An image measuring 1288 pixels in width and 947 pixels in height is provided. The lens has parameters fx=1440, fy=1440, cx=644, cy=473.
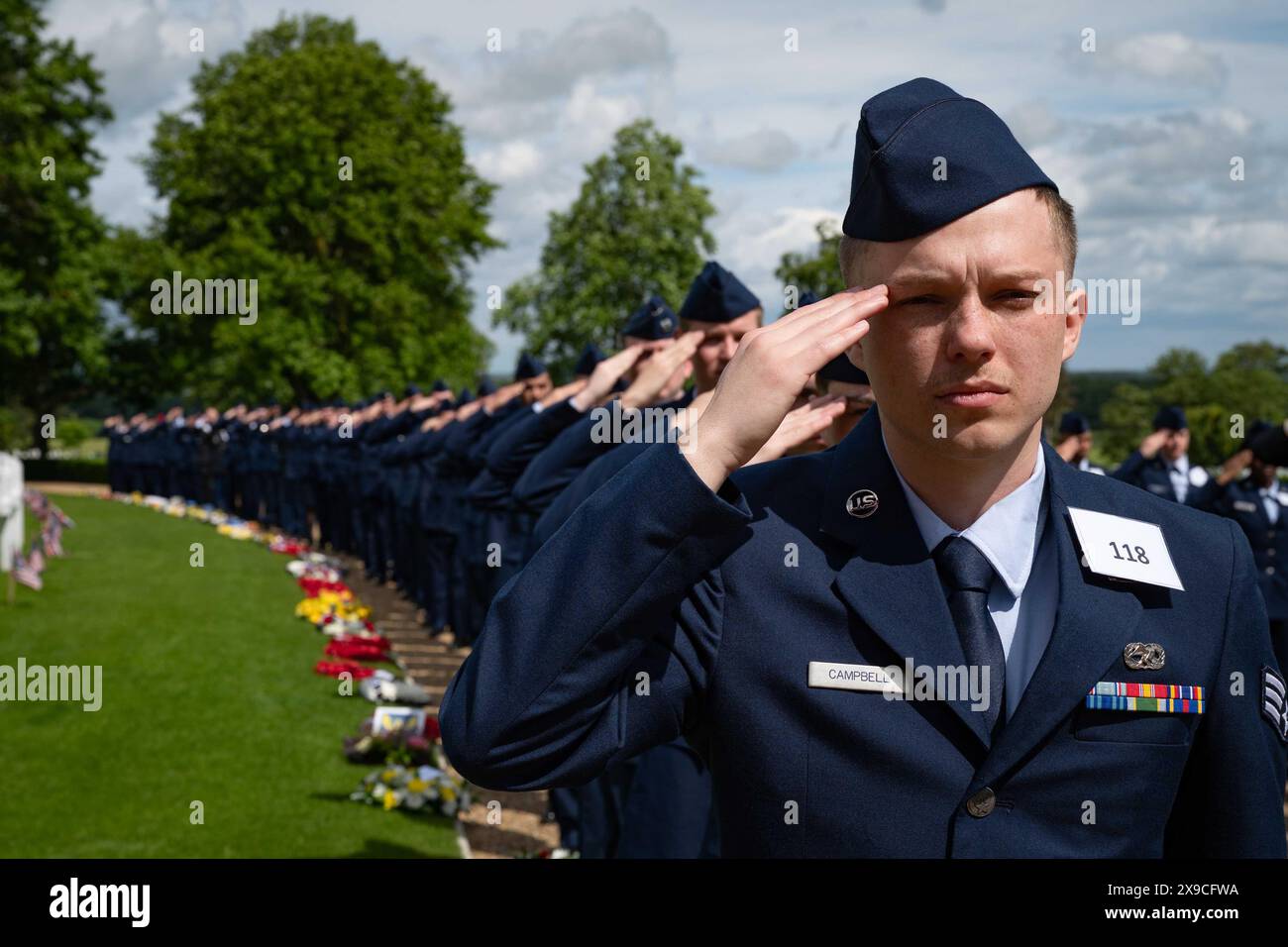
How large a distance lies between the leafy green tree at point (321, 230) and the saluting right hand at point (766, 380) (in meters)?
39.7

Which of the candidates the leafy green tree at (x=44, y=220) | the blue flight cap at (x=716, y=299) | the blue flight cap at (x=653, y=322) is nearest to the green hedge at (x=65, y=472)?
the leafy green tree at (x=44, y=220)

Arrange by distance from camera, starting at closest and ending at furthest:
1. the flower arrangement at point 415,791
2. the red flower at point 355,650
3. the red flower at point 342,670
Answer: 1. the flower arrangement at point 415,791
2. the red flower at point 342,670
3. the red flower at point 355,650

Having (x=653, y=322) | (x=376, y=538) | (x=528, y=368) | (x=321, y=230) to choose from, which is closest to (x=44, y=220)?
(x=321, y=230)

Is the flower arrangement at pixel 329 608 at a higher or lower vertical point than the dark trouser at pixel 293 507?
lower

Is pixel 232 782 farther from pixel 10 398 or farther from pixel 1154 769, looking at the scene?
pixel 10 398

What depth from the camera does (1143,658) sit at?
7.80 ft

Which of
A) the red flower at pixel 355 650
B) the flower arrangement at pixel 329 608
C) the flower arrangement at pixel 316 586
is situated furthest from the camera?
the flower arrangement at pixel 316 586

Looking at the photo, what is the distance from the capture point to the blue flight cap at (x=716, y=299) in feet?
22.2

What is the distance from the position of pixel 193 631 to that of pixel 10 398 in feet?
120

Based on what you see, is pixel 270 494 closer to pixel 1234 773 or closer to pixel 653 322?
pixel 653 322

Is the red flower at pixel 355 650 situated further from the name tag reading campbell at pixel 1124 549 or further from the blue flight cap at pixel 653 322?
the name tag reading campbell at pixel 1124 549

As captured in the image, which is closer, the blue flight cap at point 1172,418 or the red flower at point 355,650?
the blue flight cap at point 1172,418

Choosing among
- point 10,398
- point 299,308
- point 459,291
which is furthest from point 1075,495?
point 10,398
